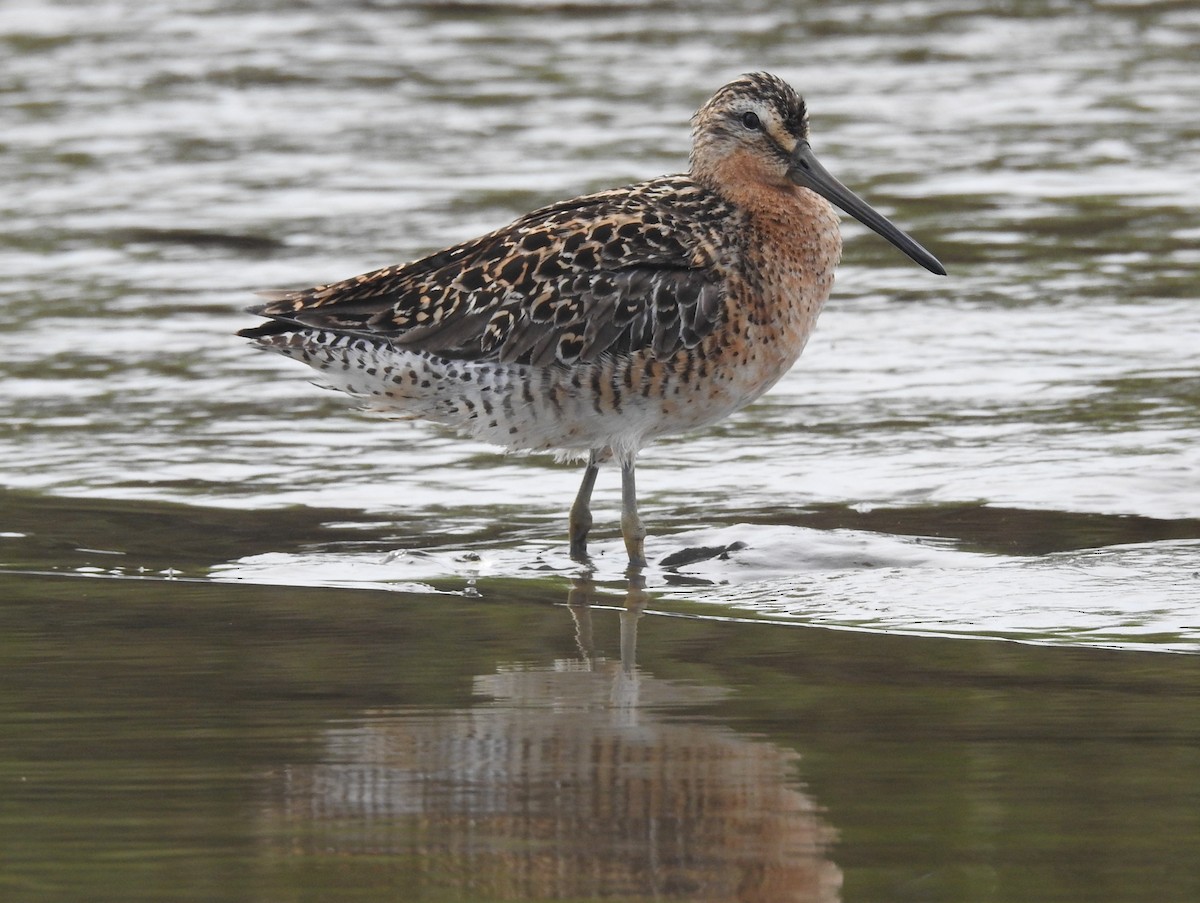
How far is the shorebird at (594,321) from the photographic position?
24.9 ft

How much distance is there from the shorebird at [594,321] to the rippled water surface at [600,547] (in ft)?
1.64

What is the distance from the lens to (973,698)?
572cm

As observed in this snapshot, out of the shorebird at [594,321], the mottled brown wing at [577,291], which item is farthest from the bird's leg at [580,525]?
the mottled brown wing at [577,291]

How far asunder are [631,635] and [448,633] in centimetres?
55

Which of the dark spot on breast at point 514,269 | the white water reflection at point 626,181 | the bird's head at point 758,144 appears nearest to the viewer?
the dark spot on breast at point 514,269

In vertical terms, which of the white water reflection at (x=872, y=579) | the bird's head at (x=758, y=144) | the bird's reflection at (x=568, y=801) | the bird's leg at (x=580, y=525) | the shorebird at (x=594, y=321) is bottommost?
the bird's reflection at (x=568, y=801)

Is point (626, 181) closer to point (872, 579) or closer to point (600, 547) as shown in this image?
point (600, 547)

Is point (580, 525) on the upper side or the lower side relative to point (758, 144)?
lower

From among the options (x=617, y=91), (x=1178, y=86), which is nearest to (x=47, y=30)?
(x=617, y=91)

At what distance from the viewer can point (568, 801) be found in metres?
4.81

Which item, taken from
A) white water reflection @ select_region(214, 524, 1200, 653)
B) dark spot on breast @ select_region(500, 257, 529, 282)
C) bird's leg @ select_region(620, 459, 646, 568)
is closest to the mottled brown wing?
dark spot on breast @ select_region(500, 257, 529, 282)

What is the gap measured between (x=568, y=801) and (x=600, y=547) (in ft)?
10.5

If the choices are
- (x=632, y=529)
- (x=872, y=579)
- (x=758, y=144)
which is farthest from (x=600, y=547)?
(x=758, y=144)

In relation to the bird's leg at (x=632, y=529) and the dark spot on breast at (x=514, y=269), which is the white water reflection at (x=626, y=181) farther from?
the dark spot on breast at (x=514, y=269)
